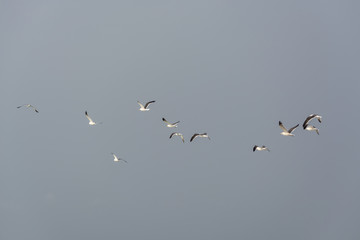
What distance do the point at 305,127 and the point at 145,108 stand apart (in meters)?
24.5

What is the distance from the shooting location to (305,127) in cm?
5956

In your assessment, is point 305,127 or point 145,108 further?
point 145,108

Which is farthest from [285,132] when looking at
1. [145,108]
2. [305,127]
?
[145,108]

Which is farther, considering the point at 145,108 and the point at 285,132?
the point at 145,108

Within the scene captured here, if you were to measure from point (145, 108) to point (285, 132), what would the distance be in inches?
855

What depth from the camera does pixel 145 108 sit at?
242 feet

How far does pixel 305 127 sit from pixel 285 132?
3035 millimetres

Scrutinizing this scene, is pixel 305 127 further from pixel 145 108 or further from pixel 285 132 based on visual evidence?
pixel 145 108

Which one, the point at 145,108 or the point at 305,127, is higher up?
the point at 145,108

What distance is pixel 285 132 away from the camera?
6188 centimetres

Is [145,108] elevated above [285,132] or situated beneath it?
elevated above
